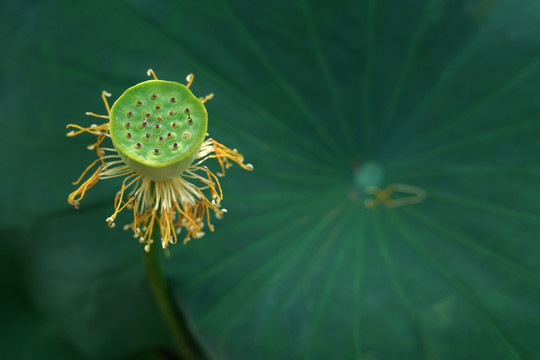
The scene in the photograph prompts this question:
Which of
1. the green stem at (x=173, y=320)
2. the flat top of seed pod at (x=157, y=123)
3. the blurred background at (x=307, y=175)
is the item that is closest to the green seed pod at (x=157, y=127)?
the flat top of seed pod at (x=157, y=123)

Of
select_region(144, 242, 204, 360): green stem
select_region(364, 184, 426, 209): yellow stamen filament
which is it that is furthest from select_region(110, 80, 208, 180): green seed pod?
select_region(364, 184, 426, 209): yellow stamen filament

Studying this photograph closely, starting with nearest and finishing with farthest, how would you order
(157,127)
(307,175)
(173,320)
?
(157,127)
(173,320)
(307,175)

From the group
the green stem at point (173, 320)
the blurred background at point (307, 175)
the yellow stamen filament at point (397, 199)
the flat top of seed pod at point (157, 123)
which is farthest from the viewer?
the yellow stamen filament at point (397, 199)

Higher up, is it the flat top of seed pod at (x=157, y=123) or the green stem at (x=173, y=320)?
the flat top of seed pod at (x=157, y=123)

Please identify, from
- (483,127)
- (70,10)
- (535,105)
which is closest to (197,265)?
(70,10)

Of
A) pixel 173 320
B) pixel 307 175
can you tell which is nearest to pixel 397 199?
pixel 307 175

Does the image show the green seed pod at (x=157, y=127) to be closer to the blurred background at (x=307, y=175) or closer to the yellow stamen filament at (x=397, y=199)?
the blurred background at (x=307, y=175)

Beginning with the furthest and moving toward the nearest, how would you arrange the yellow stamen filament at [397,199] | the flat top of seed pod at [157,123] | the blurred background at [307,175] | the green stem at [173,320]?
1. the yellow stamen filament at [397,199]
2. the blurred background at [307,175]
3. the green stem at [173,320]
4. the flat top of seed pod at [157,123]

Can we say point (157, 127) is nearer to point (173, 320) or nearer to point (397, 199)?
point (173, 320)
